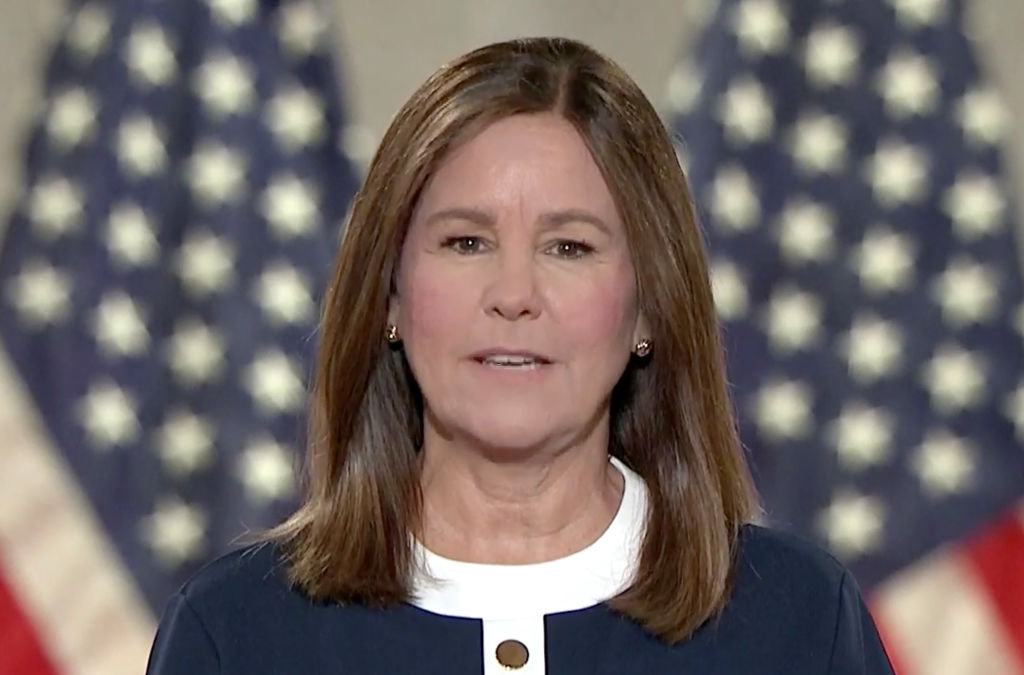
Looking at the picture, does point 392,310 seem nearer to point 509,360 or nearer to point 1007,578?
point 509,360

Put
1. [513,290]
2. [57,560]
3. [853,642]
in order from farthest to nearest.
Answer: [57,560]
[853,642]
[513,290]

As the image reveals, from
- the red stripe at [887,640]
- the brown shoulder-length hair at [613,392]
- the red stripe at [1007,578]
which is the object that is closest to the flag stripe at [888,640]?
the red stripe at [887,640]

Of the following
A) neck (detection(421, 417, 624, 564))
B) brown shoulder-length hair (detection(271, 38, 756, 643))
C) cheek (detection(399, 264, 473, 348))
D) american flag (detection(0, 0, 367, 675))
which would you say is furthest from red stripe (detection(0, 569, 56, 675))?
cheek (detection(399, 264, 473, 348))

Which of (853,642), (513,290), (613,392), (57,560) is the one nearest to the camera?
(513,290)

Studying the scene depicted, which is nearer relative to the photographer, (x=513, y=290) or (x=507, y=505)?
(x=513, y=290)

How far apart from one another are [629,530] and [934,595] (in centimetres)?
87

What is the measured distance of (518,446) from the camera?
1.31 meters

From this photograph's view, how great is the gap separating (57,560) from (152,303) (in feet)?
1.13

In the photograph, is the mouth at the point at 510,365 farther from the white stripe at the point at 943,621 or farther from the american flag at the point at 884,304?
the white stripe at the point at 943,621

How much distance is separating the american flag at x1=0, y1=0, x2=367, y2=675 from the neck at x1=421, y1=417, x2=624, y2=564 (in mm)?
805

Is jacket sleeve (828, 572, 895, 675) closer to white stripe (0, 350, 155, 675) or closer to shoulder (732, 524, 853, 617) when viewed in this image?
shoulder (732, 524, 853, 617)

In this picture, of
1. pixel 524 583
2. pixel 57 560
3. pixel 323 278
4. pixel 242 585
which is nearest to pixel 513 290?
pixel 524 583

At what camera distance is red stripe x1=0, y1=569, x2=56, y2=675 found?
2.09 m

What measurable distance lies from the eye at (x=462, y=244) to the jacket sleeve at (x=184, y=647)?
36 cm
